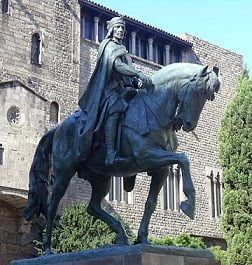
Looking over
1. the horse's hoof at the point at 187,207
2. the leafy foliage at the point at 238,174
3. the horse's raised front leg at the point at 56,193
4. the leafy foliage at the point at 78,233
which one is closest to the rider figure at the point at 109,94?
the horse's raised front leg at the point at 56,193

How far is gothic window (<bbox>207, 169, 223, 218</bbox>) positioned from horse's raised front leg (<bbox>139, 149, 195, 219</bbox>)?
23761 millimetres

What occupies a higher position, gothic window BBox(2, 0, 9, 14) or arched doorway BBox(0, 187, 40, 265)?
gothic window BBox(2, 0, 9, 14)

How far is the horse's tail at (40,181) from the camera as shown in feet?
27.2

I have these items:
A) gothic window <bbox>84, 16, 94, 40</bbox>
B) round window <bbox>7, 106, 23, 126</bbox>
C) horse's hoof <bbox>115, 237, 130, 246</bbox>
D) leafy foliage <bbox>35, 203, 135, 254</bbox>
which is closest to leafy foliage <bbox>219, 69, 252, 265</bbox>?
leafy foliage <bbox>35, 203, 135, 254</bbox>

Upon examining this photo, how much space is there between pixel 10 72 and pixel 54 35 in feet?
8.38

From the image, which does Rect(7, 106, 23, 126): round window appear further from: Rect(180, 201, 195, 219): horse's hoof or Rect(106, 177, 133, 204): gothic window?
Rect(180, 201, 195, 219): horse's hoof

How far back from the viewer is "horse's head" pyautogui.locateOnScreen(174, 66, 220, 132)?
7.25 m

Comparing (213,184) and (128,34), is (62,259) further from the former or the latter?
(213,184)

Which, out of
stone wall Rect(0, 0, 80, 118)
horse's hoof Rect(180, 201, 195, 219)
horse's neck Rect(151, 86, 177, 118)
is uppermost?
stone wall Rect(0, 0, 80, 118)

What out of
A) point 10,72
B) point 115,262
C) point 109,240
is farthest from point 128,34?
point 115,262

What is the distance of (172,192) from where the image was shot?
29.0 m

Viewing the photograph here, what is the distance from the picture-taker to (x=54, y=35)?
83.9 ft

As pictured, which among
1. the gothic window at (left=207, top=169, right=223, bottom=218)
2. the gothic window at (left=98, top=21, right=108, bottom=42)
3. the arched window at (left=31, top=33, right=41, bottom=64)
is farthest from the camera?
the gothic window at (left=207, top=169, right=223, bottom=218)

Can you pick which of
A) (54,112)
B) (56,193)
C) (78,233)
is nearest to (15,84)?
(54,112)
